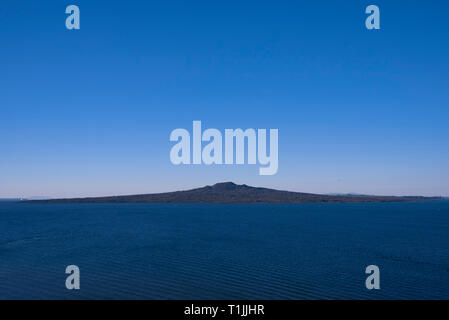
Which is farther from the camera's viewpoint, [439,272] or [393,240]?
[393,240]

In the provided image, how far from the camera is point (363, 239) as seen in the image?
192ft

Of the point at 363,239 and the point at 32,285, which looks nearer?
the point at 32,285

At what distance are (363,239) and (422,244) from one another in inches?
354

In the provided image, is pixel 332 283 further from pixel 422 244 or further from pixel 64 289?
pixel 422 244

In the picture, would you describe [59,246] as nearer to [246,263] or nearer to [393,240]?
[246,263]

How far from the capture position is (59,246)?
5072cm

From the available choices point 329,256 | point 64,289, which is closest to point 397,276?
point 329,256
